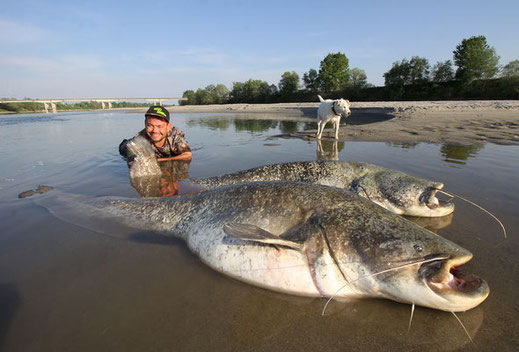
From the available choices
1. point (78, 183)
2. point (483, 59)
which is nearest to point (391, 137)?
point (78, 183)

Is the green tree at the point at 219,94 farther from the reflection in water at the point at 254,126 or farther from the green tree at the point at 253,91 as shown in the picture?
the reflection in water at the point at 254,126

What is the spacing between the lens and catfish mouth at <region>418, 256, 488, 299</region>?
1.59m

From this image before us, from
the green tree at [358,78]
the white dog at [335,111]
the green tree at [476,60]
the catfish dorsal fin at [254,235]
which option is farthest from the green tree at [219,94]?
the catfish dorsal fin at [254,235]

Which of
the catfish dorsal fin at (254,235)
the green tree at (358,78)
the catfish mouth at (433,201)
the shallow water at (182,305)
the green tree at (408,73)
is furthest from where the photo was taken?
the green tree at (358,78)

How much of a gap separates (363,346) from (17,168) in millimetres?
9809

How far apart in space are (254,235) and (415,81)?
67.0m

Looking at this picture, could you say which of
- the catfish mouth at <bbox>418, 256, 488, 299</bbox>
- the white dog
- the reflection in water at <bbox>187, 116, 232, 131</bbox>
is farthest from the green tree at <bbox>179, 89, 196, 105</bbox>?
the catfish mouth at <bbox>418, 256, 488, 299</bbox>

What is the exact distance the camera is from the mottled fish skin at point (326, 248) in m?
1.68

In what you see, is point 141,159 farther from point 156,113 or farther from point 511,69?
point 511,69

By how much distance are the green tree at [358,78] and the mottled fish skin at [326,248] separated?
238ft

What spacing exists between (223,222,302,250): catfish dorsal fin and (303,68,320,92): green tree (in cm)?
8183

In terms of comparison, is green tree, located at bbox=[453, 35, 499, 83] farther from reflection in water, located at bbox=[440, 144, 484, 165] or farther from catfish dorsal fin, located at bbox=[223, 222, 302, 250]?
catfish dorsal fin, located at bbox=[223, 222, 302, 250]

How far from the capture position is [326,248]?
6.52 feet

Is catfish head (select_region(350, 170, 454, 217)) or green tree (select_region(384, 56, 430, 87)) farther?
green tree (select_region(384, 56, 430, 87))
